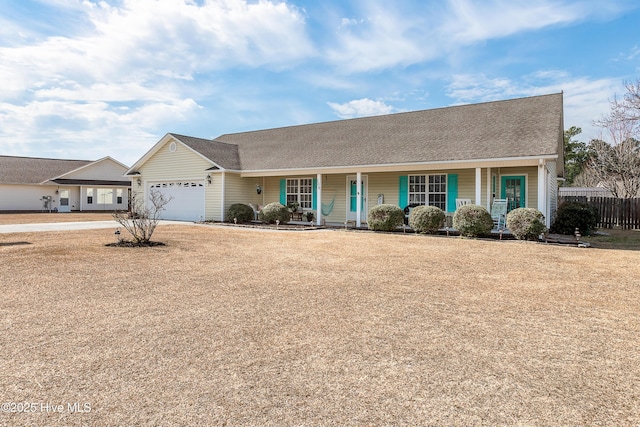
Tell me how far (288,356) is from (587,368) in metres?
2.42

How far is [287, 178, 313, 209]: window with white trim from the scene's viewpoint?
18.4 m

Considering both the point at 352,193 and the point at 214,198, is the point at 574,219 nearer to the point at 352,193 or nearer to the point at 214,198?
the point at 352,193

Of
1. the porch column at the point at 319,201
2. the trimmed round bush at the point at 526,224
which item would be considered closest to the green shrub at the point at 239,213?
the porch column at the point at 319,201

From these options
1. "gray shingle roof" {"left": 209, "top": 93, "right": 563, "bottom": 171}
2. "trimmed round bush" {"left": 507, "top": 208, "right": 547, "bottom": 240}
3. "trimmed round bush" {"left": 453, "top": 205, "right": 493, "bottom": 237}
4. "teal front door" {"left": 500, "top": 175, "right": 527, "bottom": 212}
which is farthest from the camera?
"teal front door" {"left": 500, "top": 175, "right": 527, "bottom": 212}

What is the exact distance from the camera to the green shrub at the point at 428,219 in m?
12.8

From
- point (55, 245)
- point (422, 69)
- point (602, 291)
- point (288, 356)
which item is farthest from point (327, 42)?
point (288, 356)

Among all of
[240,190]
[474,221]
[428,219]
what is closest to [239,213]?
[240,190]

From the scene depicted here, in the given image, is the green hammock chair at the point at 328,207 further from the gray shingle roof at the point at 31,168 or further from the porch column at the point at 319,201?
the gray shingle roof at the point at 31,168

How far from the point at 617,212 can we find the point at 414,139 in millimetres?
10648

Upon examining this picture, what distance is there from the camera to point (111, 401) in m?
2.49

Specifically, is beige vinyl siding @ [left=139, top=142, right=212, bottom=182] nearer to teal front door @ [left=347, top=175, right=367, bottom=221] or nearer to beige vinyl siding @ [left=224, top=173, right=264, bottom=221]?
beige vinyl siding @ [left=224, top=173, right=264, bottom=221]

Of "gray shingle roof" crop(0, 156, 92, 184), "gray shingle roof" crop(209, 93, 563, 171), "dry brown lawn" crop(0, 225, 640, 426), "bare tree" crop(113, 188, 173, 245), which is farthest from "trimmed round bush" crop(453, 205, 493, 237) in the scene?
"gray shingle roof" crop(0, 156, 92, 184)

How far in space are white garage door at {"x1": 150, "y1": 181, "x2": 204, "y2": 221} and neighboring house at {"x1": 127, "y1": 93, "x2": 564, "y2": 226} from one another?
0.18ft

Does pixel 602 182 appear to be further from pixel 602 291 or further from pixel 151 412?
pixel 151 412
